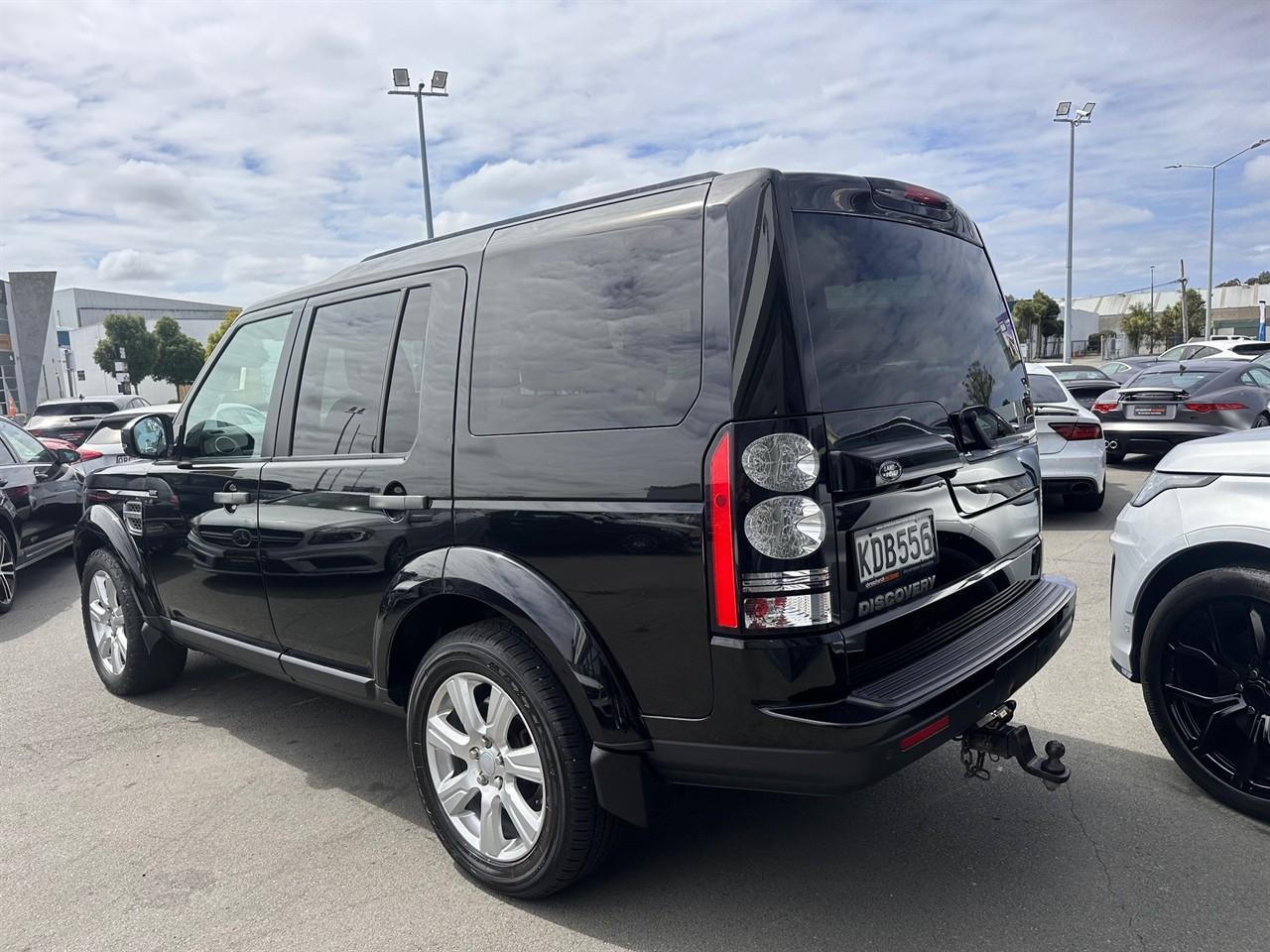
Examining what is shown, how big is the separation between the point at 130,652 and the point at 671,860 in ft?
10.9

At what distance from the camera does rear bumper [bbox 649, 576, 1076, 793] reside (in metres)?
2.25

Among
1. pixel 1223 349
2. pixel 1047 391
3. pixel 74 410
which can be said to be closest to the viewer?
pixel 1047 391

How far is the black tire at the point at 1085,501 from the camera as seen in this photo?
8922 mm

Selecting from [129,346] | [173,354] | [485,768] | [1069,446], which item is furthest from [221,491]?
[173,354]

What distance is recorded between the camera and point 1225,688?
3.12m

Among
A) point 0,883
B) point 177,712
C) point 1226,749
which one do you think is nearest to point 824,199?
point 1226,749

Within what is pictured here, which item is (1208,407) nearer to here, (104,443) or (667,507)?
(667,507)

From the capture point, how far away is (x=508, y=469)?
2734 millimetres

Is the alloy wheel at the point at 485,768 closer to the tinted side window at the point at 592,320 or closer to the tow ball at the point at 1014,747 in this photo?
the tinted side window at the point at 592,320

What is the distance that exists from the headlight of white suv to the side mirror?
14.0 feet

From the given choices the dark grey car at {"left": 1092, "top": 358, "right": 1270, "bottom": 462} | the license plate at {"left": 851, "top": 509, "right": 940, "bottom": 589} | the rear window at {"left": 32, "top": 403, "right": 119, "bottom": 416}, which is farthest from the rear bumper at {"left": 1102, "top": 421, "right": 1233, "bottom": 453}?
the rear window at {"left": 32, "top": 403, "right": 119, "bottom": 416}

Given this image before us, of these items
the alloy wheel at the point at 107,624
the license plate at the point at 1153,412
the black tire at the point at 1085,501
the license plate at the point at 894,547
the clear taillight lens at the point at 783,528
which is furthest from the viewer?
the license plate at the point at 1153,412

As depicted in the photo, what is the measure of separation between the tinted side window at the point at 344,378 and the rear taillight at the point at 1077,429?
7.02 meters

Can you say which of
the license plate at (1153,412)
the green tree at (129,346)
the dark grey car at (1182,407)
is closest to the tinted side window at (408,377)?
the dark grey car at (1182,407)
